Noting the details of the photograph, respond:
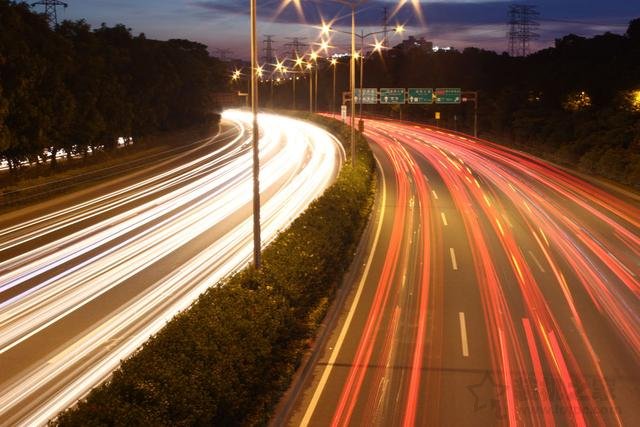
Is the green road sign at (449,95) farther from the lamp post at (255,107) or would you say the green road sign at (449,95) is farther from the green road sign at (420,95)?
the lamp post at (255,107)

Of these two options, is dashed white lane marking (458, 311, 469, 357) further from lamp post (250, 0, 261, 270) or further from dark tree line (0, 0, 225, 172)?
dark tree line (0, 0, 225, 172)

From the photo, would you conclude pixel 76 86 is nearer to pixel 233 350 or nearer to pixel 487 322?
pixel 487 322

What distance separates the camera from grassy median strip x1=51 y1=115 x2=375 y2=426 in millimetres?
8648

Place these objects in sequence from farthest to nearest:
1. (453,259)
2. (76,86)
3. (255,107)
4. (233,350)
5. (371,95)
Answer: (371,95) < (76,86) < (453,259) < (255,107) < (233,350)

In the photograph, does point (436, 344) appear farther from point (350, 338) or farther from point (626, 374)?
point (626, 374)

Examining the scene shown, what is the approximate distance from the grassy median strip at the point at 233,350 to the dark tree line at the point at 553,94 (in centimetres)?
2818

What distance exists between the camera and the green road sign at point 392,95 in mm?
64938

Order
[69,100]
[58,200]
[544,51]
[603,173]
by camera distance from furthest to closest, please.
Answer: [544,51] < [603,173] < [69,100] < [58,200]

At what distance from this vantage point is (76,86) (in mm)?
41469

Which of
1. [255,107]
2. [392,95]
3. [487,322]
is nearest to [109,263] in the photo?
[255,107]

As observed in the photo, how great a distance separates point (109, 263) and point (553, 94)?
177ft

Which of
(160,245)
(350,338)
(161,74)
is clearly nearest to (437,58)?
(161,74)

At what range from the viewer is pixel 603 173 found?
4212 centimetres

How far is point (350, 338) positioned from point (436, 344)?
191 centimetres
